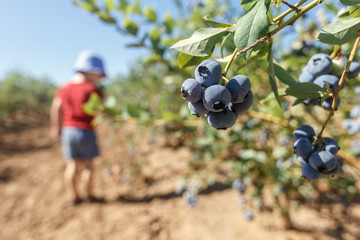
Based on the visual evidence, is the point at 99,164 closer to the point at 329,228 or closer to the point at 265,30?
the point at 329,228

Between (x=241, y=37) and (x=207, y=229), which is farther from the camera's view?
(x=207, y=229)

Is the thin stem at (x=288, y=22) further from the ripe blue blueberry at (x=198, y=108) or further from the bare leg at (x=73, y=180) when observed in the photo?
the bare leg at (x=73, y=180)

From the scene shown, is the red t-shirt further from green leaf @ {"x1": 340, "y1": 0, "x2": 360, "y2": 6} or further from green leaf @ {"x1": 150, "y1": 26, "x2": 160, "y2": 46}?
green leaf @ {"x1": 340, "y1": 0, "x2": 360, "y2": 6}

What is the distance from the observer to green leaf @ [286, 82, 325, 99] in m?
0.48

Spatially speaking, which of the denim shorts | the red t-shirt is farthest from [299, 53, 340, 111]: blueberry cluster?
the denim shorts

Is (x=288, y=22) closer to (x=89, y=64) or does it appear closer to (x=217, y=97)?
(x=217, y=97)

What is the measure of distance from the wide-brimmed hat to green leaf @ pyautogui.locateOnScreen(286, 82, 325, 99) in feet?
7.39

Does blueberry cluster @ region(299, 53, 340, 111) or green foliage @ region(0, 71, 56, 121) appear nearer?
blueberry cluster @ region(299, 53, 340, 111)

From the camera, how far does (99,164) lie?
3467 mm

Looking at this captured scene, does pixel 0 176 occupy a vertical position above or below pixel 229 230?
above

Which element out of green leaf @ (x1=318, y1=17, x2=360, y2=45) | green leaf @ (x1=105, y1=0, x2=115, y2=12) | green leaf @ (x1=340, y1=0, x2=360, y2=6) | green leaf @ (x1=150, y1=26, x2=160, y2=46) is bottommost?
green leaf @ (x1=318, y1=17, x2=360, y2=45)

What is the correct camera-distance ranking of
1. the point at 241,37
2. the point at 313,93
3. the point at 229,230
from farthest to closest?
the point at 229,230 < the point at 313,93 < the point at 241,37

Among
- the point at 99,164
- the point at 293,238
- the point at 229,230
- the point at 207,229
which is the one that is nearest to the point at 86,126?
the point at 99,164

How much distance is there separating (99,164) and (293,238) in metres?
2.75
